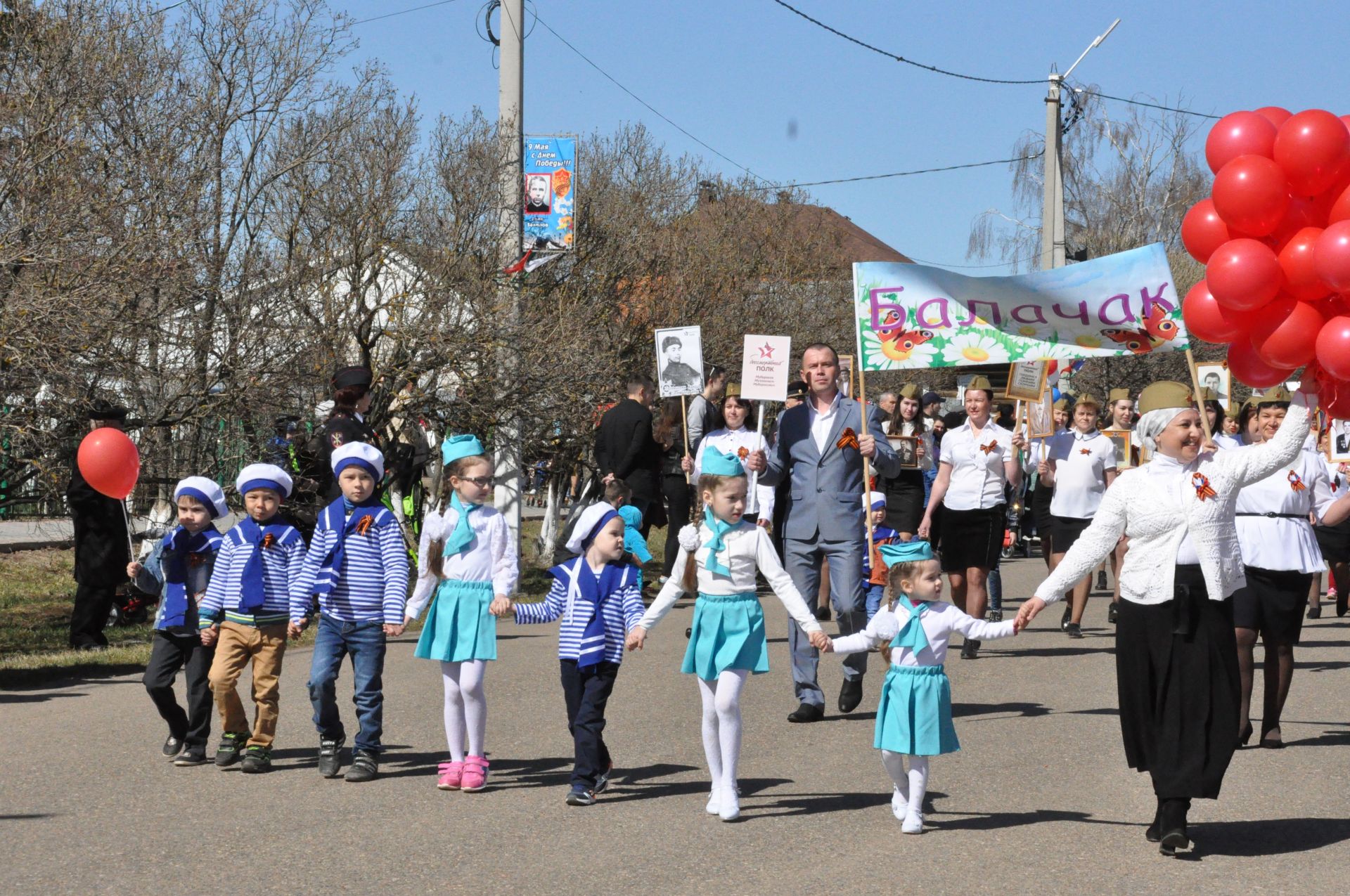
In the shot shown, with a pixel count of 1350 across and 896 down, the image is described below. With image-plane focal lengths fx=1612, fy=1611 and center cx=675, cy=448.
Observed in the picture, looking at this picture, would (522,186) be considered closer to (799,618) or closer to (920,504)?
(920,504)

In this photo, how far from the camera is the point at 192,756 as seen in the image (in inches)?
313

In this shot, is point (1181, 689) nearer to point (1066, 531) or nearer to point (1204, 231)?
point (1204, 231)

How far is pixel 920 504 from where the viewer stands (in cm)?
1384

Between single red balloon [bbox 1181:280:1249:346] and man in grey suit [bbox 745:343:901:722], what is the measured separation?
8.47 ft

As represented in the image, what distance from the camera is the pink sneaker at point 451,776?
24.1 feet

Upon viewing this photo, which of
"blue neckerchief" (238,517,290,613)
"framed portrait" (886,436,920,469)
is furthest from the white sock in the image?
"framed portrait" (886,436,920,469)

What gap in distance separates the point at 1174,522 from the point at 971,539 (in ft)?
17.3

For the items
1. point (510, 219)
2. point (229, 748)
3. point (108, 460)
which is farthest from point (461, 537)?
point (510, 219)

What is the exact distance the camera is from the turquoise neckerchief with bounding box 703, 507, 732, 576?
7.10 metres

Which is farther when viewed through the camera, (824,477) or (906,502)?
(906,502)

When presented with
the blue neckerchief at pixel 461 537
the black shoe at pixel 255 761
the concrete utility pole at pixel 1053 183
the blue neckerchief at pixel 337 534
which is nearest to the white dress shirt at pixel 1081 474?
the blue neckerchief at pixel 461 537

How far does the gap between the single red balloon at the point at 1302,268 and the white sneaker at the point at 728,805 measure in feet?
9.80

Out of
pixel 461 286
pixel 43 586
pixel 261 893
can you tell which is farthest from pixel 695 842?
pixel 43 586

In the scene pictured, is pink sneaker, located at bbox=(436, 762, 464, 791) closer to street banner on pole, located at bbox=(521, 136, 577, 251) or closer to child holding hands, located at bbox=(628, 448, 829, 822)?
child holding hands, located at bbox=(628, 448, 829, 822)
